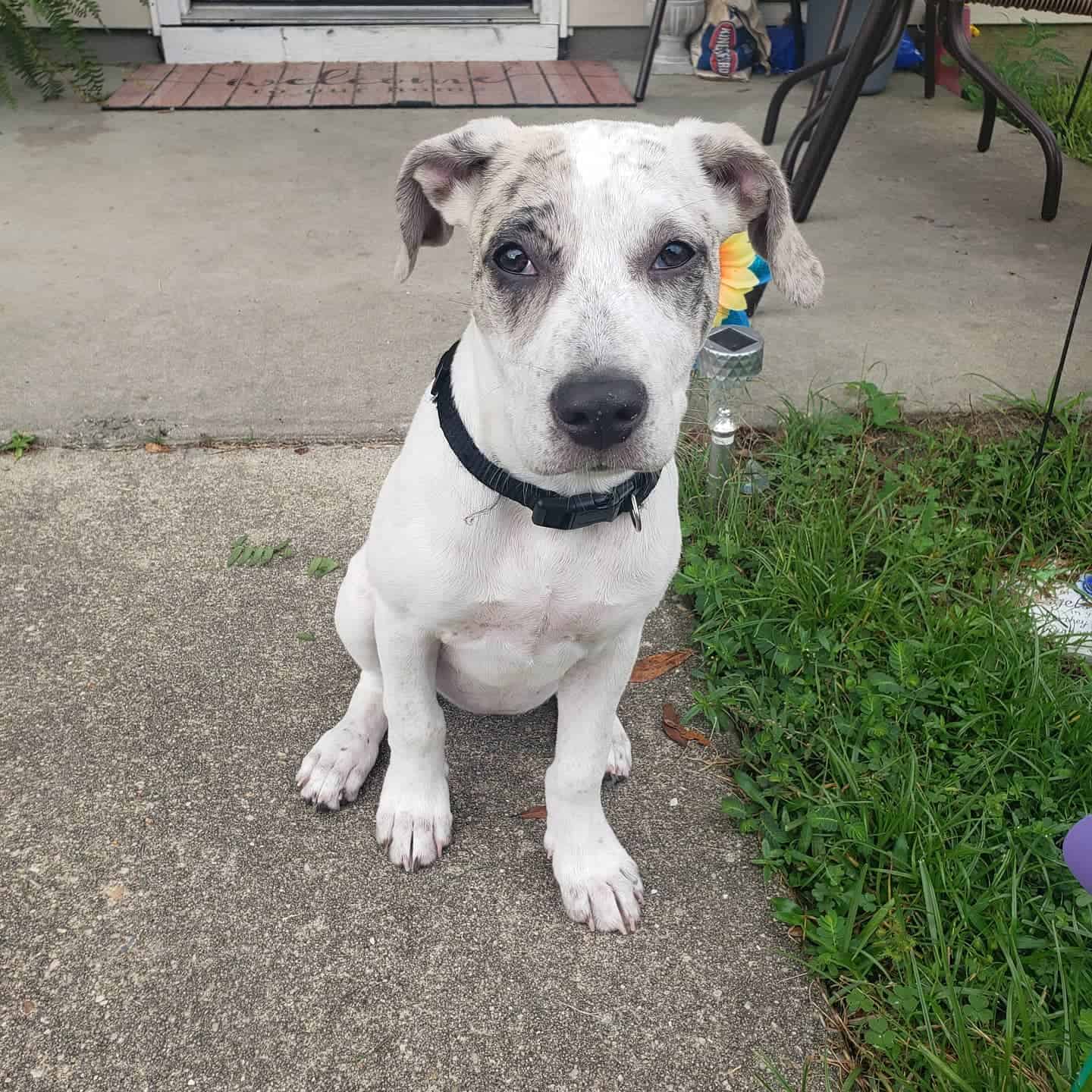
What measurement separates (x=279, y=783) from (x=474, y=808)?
1.63 feet

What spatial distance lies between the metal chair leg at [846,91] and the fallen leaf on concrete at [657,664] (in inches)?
106

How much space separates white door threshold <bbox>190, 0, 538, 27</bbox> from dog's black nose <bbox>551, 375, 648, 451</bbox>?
7.03 meters

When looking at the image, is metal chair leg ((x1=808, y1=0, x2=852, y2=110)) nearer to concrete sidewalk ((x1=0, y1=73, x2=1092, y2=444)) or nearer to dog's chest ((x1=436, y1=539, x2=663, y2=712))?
concrete sidewalk ((x1=0, y1=73, x2=1092, y2=444))

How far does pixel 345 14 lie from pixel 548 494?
699cm

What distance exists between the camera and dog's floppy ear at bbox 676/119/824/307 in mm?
2072

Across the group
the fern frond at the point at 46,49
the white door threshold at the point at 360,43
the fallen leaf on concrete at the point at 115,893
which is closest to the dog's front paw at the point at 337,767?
the fallen leaf on concrete at the point at 115,893

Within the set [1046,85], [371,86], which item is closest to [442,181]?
[371,86]

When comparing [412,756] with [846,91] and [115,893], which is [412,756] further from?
[846,91]

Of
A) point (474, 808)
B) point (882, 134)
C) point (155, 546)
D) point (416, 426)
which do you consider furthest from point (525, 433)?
point (882, 134)

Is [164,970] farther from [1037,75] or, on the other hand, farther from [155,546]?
[1037,75]

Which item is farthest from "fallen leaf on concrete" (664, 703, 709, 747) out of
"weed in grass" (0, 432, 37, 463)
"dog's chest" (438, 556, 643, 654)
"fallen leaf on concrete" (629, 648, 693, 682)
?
"weed in grass" (0, 432, 37, 463)

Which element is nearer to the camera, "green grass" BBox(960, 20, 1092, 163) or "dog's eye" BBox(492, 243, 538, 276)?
"dog's eye" BBox(492, 243, 538, 276)

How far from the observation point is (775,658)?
281cm

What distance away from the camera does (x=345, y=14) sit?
24.9ft
